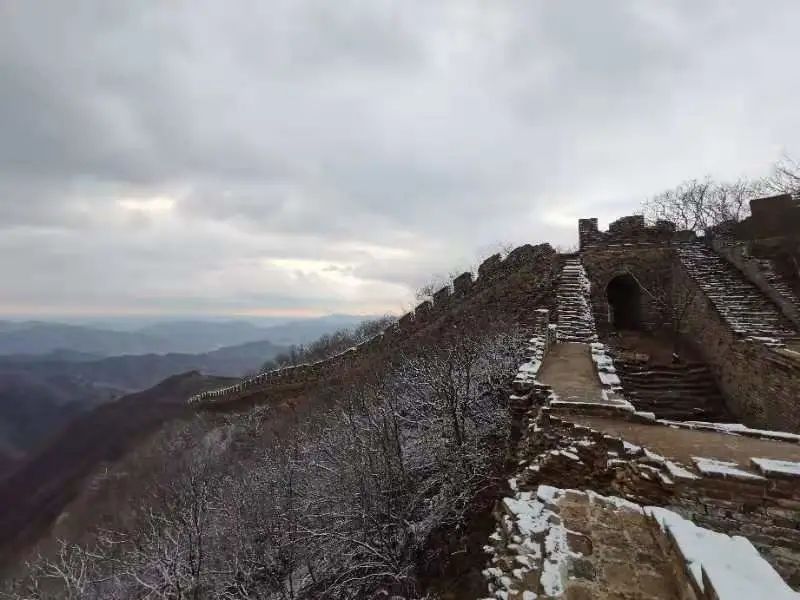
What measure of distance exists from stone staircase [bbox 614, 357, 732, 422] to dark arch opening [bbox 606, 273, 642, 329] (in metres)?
5.42

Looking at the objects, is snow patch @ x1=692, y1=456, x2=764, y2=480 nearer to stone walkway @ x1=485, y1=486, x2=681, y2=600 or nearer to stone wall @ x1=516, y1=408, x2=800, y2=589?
stone wall @ x1=516, y1=408, x2=800, y2=589

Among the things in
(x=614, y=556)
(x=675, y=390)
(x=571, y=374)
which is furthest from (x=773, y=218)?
(x=614, y=556)

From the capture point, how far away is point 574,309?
1134cm

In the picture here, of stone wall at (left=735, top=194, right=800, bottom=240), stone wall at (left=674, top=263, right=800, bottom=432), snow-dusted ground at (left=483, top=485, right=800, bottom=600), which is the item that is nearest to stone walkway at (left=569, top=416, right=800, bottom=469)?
snow-dusted ground at (left=483, top=485, right=800, bottom=600)

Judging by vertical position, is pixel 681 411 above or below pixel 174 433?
above

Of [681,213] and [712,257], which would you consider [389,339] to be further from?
[681,213]

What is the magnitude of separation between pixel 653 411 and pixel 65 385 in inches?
3196

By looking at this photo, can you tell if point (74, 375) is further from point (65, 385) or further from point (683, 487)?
point (683, 487)

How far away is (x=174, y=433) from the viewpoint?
1931cm

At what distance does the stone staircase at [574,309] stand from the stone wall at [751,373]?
2.67m

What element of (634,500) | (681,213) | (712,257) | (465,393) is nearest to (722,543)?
(634,500)

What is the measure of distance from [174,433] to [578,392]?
1936 centimetres

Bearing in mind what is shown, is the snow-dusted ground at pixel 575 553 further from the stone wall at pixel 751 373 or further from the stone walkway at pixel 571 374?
the stone wall at pixel 751 373

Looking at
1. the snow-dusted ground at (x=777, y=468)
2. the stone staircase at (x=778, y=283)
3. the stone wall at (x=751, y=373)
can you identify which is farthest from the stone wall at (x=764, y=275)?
the snow-dusted ground at (x=777, y=468)
